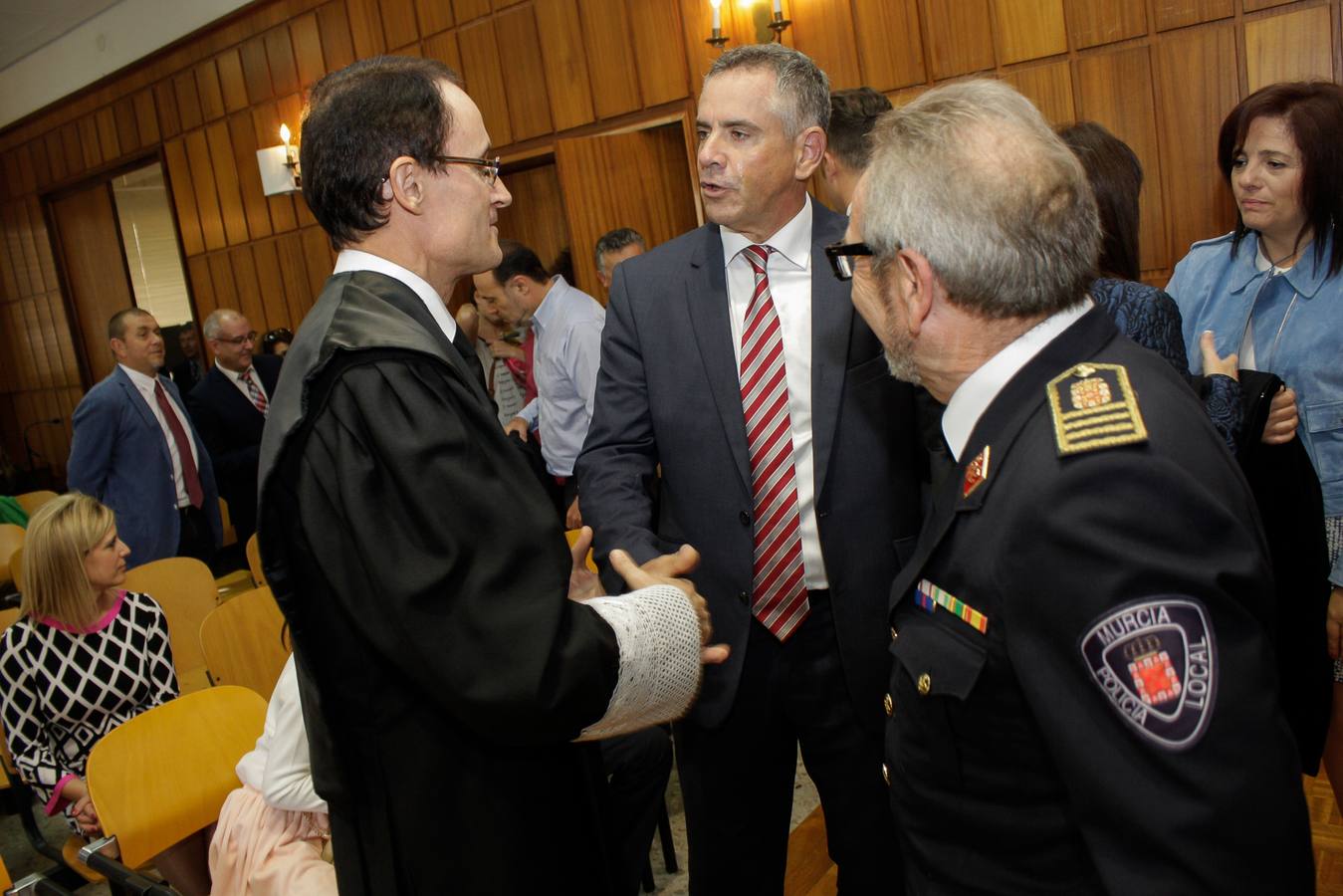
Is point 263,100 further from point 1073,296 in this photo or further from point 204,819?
point 1073,296

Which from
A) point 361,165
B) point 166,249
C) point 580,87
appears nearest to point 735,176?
point 361,165

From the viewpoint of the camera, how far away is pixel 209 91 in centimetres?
911

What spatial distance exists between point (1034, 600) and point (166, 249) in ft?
44.9

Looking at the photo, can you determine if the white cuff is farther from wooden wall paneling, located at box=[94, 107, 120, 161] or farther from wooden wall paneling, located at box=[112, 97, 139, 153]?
wooden wall paneling, located at box=[94, 107, 120, 161]

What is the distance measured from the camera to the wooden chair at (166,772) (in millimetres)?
2355

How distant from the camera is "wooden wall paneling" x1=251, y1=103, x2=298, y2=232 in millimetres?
8648

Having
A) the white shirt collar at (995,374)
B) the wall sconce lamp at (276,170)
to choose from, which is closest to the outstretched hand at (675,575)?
the white shirt collar at (995,374)

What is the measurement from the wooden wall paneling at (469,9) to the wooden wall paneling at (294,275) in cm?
275

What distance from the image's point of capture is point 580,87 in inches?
256

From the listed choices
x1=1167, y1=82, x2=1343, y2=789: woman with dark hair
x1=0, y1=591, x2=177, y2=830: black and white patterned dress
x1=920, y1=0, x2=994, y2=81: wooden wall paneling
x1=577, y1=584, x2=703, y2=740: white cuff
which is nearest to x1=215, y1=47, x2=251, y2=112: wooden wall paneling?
x1=920, y1=0, x2=994, y2=81: wooden wall paneling

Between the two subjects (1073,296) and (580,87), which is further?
(580,87)

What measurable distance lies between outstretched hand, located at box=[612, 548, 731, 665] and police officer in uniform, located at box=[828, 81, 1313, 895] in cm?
29

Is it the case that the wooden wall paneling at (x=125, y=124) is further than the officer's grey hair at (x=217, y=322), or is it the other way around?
the wooden wall paneling at (x=125, y=124)

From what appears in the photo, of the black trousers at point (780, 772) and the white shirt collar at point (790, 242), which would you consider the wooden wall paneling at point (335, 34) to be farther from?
the black trousers at point (780, 772)
